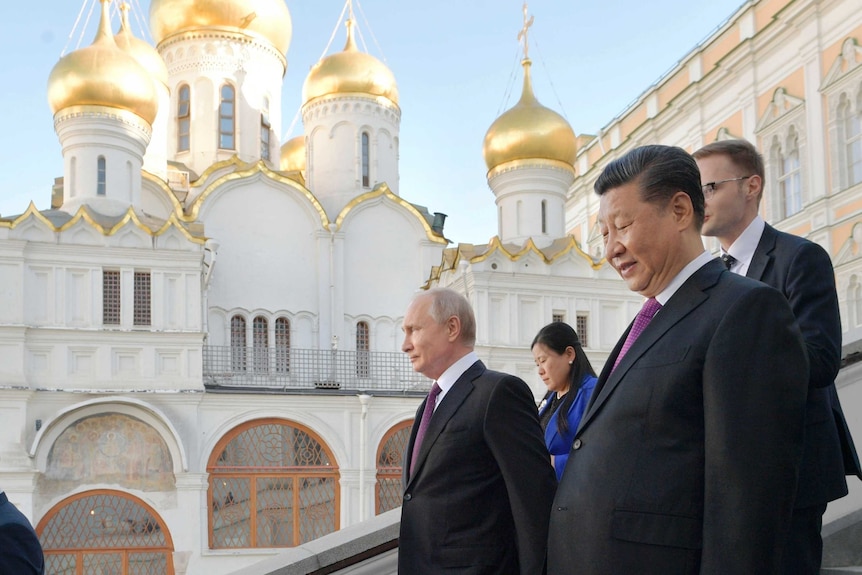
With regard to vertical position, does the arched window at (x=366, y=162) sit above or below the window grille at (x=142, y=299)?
above

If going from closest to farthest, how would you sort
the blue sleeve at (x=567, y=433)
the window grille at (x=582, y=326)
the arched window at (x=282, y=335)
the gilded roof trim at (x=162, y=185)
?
1. the blue sleeve at (x=567, y=433)
2. the arched window at (x=282, y=335)
3. the window grille at (x=582, y=326)
4. the gilded roof trim at (x=162, y=185)

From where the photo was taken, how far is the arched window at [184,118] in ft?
87.1

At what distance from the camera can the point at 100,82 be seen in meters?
21.1

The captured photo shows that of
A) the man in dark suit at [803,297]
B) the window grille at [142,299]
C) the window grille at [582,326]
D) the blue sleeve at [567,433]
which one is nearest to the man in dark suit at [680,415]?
the man in dark suit at [803,297]

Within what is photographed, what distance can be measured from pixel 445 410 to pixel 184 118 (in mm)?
25028

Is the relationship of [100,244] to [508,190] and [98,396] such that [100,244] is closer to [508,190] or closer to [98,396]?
[98,396]

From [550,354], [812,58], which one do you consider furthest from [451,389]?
[812,58]

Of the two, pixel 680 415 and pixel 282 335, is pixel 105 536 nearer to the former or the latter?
pixel 282 335

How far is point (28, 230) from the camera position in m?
19.0

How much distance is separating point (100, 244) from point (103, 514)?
16.9ft

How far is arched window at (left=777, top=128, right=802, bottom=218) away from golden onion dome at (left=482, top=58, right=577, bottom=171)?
4976mm

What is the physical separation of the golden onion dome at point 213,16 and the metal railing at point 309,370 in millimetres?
9395

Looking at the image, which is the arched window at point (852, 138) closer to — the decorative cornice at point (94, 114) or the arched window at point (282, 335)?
the arched window at point (282, 335)

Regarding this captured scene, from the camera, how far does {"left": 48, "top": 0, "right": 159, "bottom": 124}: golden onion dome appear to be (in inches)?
830
